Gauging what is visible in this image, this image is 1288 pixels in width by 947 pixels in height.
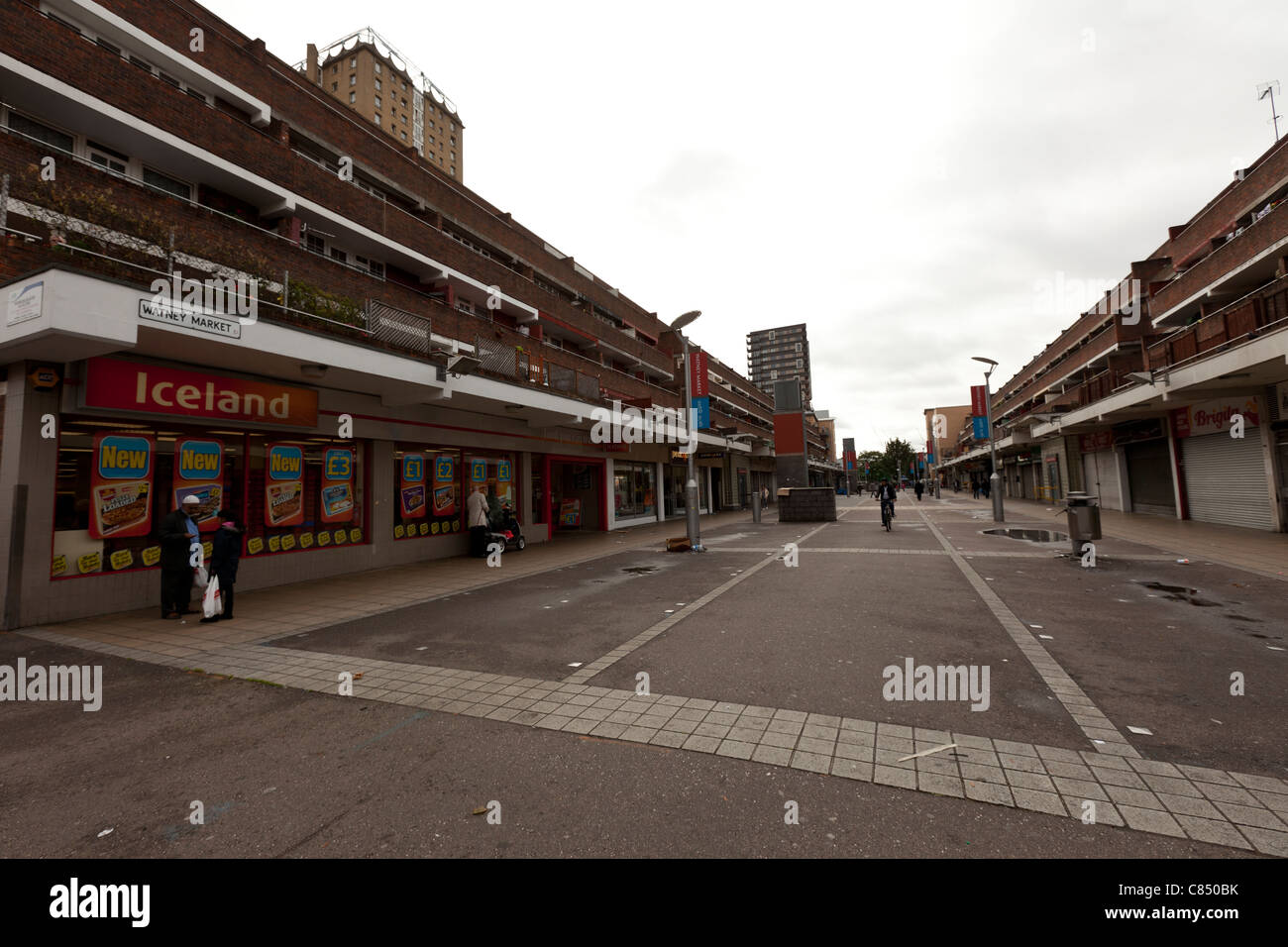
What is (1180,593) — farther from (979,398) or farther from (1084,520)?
(979,398)

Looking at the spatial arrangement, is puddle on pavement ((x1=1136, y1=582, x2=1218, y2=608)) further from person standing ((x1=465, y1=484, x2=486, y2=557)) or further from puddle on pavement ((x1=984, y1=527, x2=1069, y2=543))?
person standing ((x1=465, y1=484, x2=486, y2=557))

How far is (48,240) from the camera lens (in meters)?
7.53

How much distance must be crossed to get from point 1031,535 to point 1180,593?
9350 mm

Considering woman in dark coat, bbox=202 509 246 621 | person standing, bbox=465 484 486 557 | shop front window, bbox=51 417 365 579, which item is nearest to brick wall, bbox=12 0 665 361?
shop front window, bbox=51 417 365 579

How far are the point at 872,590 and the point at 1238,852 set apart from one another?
6.32m

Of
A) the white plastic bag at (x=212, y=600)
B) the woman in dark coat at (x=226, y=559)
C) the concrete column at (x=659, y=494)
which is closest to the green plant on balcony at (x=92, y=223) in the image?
the woman in dark coat at (x=226, y=559)

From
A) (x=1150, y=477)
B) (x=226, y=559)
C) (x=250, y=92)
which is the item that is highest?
(x=250, y=92)

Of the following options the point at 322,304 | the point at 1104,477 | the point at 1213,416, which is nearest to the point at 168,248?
the point at 322,304

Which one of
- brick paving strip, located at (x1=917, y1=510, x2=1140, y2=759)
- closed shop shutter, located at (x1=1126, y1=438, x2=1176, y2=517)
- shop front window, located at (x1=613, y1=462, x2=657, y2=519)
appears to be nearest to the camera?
brick paving strip, located at (x1=917, y1=510, x2=1140, y2=759)

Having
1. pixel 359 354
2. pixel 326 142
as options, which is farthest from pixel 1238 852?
pixel 326 142

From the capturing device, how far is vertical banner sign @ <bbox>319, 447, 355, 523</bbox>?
11.8 meters

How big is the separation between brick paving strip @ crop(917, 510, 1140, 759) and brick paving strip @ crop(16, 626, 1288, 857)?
0.68 feet

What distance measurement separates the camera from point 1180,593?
25.7 ft
